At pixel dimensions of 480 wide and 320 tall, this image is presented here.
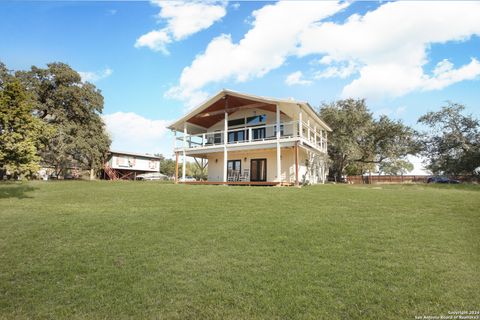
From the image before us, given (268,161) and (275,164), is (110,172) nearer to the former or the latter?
(268,161)

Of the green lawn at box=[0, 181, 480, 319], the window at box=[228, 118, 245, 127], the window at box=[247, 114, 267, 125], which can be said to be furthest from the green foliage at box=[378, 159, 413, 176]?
the green lawn at box=[0, 181, 480, 319]

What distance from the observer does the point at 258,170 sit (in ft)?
71.6

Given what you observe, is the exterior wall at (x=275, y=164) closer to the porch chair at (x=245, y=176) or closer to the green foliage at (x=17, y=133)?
the porch chair at (x=245, y=176)

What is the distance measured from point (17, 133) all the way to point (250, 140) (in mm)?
12664

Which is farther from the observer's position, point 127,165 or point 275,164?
point 127,165

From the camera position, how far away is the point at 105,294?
418cm

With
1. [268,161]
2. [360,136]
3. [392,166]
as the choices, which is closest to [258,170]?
[268,161]

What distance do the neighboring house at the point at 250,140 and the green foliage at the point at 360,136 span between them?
5.14m

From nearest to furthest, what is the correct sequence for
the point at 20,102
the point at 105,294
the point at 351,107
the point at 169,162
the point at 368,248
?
1. the point at 105,294
2. the point at 368,248
3. the point at 20,102
4. the point at 351,107
5. the point at 169,162

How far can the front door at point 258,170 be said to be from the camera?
70.7 feet

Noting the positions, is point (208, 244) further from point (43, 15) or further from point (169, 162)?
point (169, 162)

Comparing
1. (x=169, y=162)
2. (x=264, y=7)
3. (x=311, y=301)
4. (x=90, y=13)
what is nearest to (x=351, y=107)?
(x=264, y=7)

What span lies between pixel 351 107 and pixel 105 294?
97.7 feet

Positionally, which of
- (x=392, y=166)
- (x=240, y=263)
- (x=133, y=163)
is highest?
(x=133, y=163)
